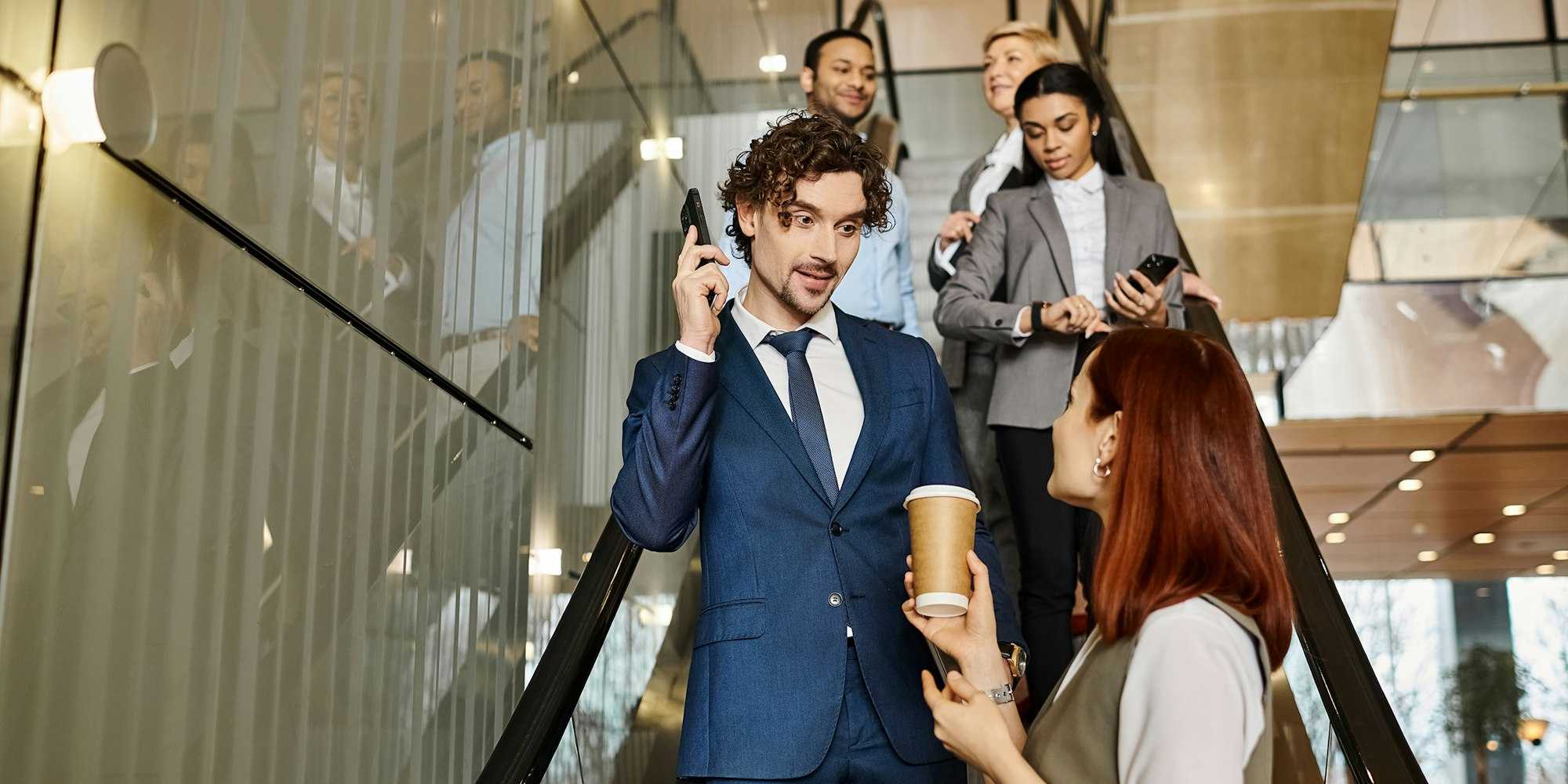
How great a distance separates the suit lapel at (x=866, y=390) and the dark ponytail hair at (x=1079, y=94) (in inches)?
65.3

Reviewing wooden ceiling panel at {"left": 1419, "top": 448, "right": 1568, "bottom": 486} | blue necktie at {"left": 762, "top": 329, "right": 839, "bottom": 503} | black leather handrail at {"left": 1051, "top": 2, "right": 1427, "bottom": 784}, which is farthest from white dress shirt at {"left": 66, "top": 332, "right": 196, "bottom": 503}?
wooden ceiling panel at {"left": 1419, "top": 448, "right": 1568, "bottom": 486}

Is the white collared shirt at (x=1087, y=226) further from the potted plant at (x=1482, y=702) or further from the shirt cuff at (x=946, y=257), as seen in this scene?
the potted plant at (x=1482, y=702)

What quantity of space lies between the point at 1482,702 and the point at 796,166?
11.4 metres

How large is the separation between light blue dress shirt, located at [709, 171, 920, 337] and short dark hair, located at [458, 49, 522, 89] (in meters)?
0.93

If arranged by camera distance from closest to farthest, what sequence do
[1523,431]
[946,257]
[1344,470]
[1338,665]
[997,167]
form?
[1338,665]
[946,257]
[997,167]
[1523,431]
[1344,470]

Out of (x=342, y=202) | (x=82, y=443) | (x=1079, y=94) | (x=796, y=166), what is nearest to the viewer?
(x=82, y=443)

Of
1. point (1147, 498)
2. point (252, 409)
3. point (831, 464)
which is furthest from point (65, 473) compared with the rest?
point (1147, 498)

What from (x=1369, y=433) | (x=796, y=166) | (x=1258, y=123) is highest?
(x=1258, y=123)

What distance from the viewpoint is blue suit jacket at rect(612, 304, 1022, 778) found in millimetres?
2098

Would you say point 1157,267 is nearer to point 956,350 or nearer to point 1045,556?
point 1045,556

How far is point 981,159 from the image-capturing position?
5.15 meters

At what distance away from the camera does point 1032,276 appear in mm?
3842

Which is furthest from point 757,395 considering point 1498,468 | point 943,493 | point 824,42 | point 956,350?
point 1498,468

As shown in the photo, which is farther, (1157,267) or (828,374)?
(1157,267)
